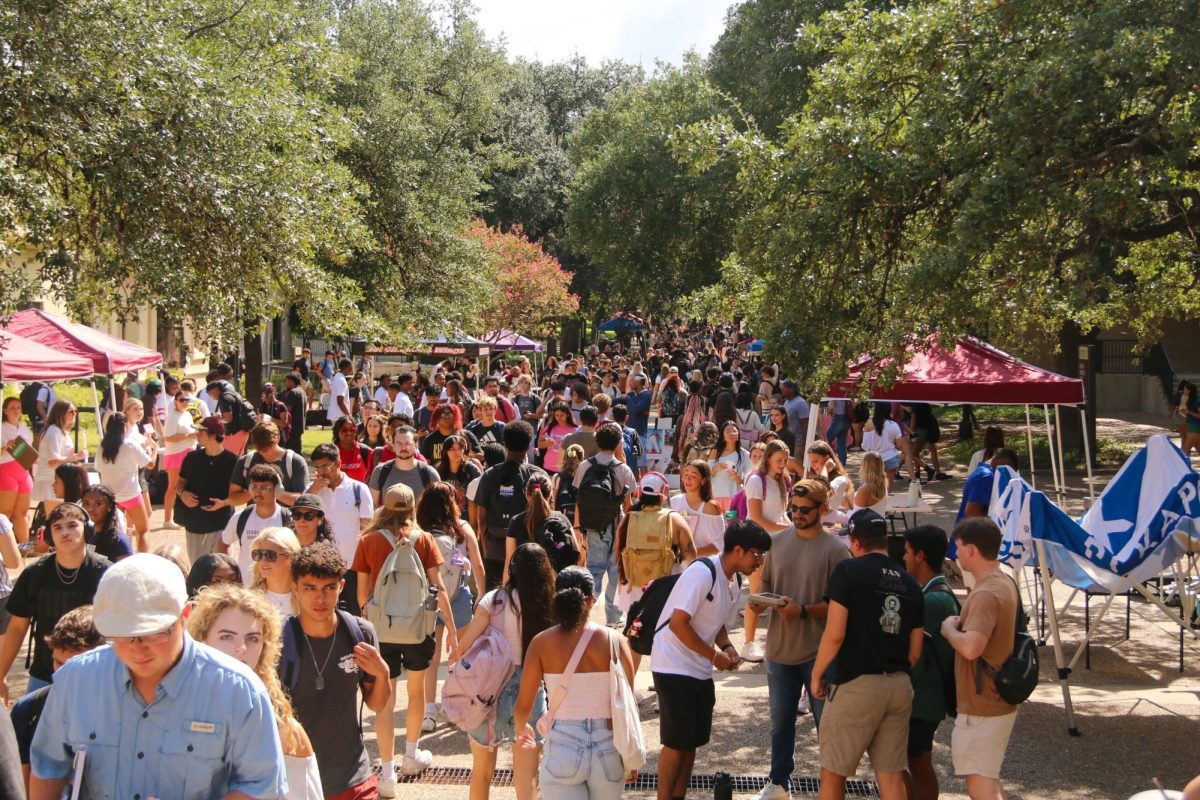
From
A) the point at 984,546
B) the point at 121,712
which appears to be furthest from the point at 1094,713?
the point at 121,712

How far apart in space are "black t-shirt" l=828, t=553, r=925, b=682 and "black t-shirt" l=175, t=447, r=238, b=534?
5428 millimetres

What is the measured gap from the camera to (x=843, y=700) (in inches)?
231

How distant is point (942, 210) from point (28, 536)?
372 inches

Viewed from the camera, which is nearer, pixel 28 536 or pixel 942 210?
pixel 942 210

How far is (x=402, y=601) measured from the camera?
7.01 metres

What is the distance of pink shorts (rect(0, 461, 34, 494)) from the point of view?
12.1 meters

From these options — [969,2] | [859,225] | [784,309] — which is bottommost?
[784,309]

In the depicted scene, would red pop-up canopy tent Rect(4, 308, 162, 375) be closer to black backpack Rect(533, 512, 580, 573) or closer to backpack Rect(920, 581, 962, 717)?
black backpack Rect(533, 512, 580, 573)

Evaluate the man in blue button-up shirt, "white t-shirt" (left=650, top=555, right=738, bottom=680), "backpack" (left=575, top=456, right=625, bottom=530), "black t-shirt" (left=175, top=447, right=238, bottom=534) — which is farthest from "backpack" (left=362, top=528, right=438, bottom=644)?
the man in blue button-up shirt

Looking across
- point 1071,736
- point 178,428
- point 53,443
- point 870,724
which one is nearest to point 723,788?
point 870,724

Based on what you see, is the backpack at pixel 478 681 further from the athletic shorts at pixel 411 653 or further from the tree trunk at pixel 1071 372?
the tree trunk at pixel 1071 372

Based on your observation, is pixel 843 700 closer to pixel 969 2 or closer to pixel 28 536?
pixel 969 2

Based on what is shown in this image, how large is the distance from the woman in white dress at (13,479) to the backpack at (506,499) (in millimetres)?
5370

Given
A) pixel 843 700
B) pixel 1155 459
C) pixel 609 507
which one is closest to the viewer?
pixel 843 700
